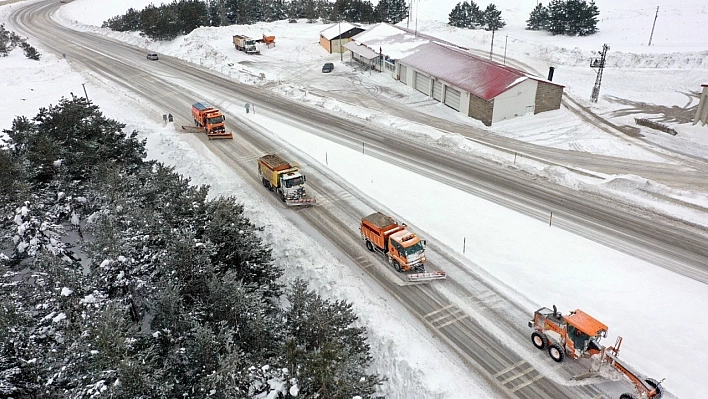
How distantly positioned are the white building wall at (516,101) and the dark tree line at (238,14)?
2512 inches

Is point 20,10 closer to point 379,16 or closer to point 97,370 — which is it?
point 379,16

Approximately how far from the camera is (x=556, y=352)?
66.5ft

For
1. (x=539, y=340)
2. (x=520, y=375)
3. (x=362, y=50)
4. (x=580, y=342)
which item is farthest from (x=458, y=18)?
(x=520, y=375)

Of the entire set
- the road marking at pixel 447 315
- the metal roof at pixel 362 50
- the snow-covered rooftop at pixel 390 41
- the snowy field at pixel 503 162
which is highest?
the snow-covered rooftop at pixel 390 41

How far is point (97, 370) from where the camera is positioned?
14.3 metres

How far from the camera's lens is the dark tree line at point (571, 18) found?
90.8 metres

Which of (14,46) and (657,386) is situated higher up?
(14,46)

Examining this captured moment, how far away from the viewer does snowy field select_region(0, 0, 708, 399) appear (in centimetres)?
2127

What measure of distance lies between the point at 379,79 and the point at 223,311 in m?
58.1

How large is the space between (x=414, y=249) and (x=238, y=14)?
100 metres

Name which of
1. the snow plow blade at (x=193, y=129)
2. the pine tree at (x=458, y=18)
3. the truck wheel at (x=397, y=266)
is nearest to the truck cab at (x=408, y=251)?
the truck wheel at (x=397, y=266)

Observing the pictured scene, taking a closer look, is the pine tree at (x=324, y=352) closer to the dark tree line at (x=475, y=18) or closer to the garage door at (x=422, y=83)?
the garage door at (x=422, y=83)

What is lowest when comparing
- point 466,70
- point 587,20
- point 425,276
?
point 425,276

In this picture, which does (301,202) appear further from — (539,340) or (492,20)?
(492,20)
